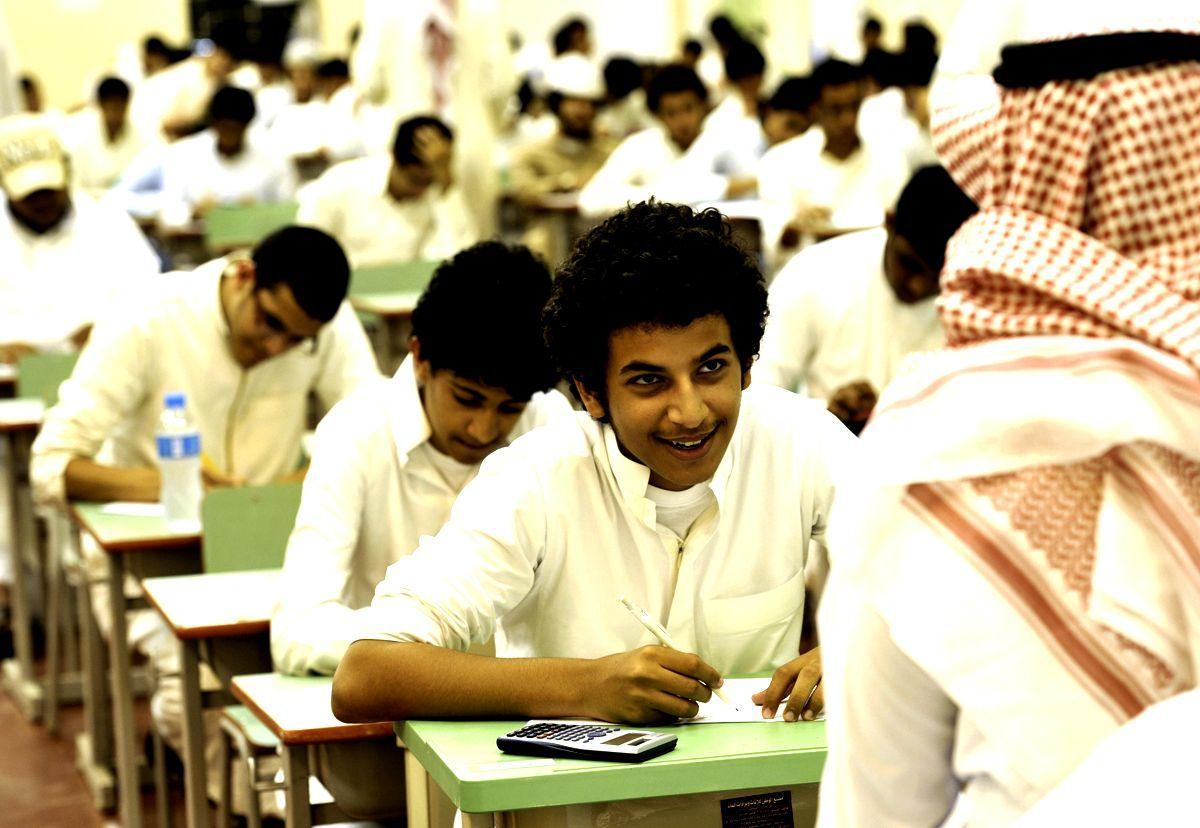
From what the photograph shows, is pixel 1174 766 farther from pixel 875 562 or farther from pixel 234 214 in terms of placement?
pixel 234 214

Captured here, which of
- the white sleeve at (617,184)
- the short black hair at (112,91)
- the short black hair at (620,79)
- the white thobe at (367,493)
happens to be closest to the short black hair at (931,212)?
the white thobe at (367,493)

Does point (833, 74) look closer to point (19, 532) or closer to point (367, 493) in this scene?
point (19, 532)

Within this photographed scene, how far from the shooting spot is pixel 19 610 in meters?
4.77

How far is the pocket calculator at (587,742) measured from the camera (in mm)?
1807

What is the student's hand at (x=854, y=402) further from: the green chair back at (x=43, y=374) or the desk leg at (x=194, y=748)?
the green chair back at (x=43, y=374)

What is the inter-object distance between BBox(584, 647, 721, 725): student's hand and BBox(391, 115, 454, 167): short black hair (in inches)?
224

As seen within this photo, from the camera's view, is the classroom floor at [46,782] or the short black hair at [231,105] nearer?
the classroom floor at [46,782]

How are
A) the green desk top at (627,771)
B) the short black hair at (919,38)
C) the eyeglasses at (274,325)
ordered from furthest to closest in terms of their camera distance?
the short black hair at (919,38) < the eyeglasses at (274,325) < the green desk top at (627,771)

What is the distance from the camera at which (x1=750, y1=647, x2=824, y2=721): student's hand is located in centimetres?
195

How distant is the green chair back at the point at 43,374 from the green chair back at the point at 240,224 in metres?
2.59

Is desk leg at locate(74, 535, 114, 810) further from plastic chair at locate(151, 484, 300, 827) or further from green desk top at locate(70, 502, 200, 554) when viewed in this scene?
plastic chair at locate(151, 484, 300, 827)

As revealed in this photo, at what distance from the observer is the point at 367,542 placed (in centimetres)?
298

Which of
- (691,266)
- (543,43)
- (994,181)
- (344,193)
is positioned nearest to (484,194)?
(344,193)

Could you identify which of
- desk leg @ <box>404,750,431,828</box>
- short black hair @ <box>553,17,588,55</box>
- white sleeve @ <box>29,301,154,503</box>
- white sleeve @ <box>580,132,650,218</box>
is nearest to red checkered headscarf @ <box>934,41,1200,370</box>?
desk leg @ <box>404,750,431,828</box>
